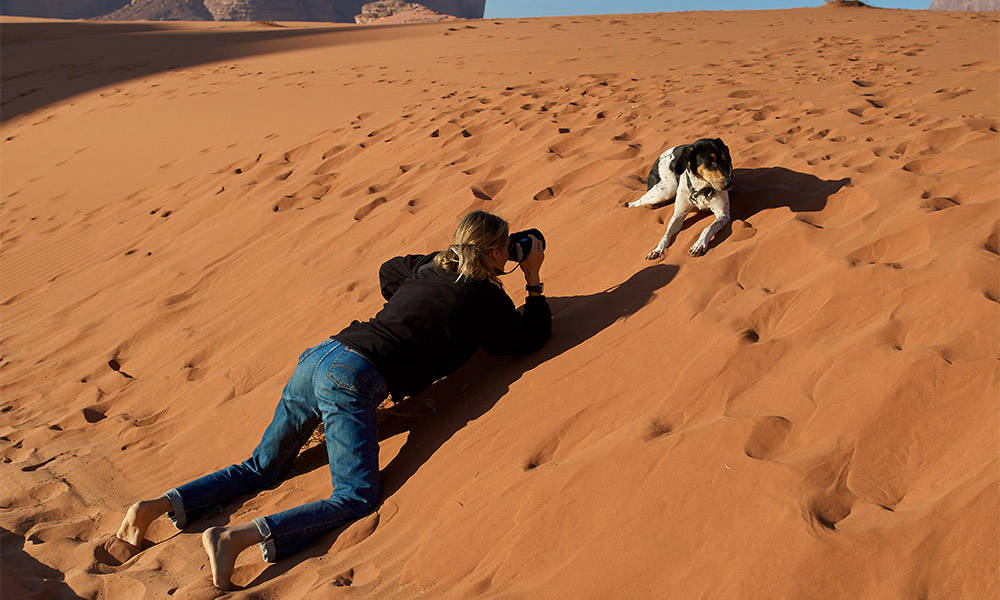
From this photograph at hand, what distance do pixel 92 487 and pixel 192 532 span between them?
75 cm

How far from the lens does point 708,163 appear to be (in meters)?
3.97

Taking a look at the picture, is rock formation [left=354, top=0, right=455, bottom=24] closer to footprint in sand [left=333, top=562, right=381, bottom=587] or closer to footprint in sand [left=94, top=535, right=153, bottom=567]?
footprint in sand [left=94, top=535, right=153, bottom=567]

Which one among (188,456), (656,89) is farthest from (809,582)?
(656,89)

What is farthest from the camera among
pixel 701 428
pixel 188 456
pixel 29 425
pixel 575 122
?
pixel 575 122

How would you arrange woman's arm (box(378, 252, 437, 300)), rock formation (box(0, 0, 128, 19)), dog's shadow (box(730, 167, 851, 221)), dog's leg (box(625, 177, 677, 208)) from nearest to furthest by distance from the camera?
woman's arm (box(378, 252, 437, 300))
dog's shadow (box(730, 167, 851, 221))
dog's leg (box(625, 177, 677, 208))
rock formation (box(0, 0, 128, 19))

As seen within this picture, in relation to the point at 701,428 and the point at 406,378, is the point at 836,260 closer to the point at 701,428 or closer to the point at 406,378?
the point at 701,428

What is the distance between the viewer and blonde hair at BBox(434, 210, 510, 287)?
117 inches

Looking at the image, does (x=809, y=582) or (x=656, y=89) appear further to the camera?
(x=656, y=89)

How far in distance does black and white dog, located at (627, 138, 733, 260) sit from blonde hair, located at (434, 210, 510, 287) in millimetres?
1225

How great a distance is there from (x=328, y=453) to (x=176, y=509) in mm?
653

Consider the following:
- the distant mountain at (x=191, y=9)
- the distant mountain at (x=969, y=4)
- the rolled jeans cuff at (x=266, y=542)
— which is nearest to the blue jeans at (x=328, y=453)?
the rolled jeans cuff at (x=266, y=542)

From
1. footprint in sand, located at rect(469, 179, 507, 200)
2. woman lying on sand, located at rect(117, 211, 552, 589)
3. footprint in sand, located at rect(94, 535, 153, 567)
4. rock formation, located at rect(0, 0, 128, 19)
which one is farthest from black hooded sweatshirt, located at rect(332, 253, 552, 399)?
rock formation, located at rect(0, 0, 128, 19)

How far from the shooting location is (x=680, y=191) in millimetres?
4059

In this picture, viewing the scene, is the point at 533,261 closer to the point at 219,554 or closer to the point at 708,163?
the point at 708,163
